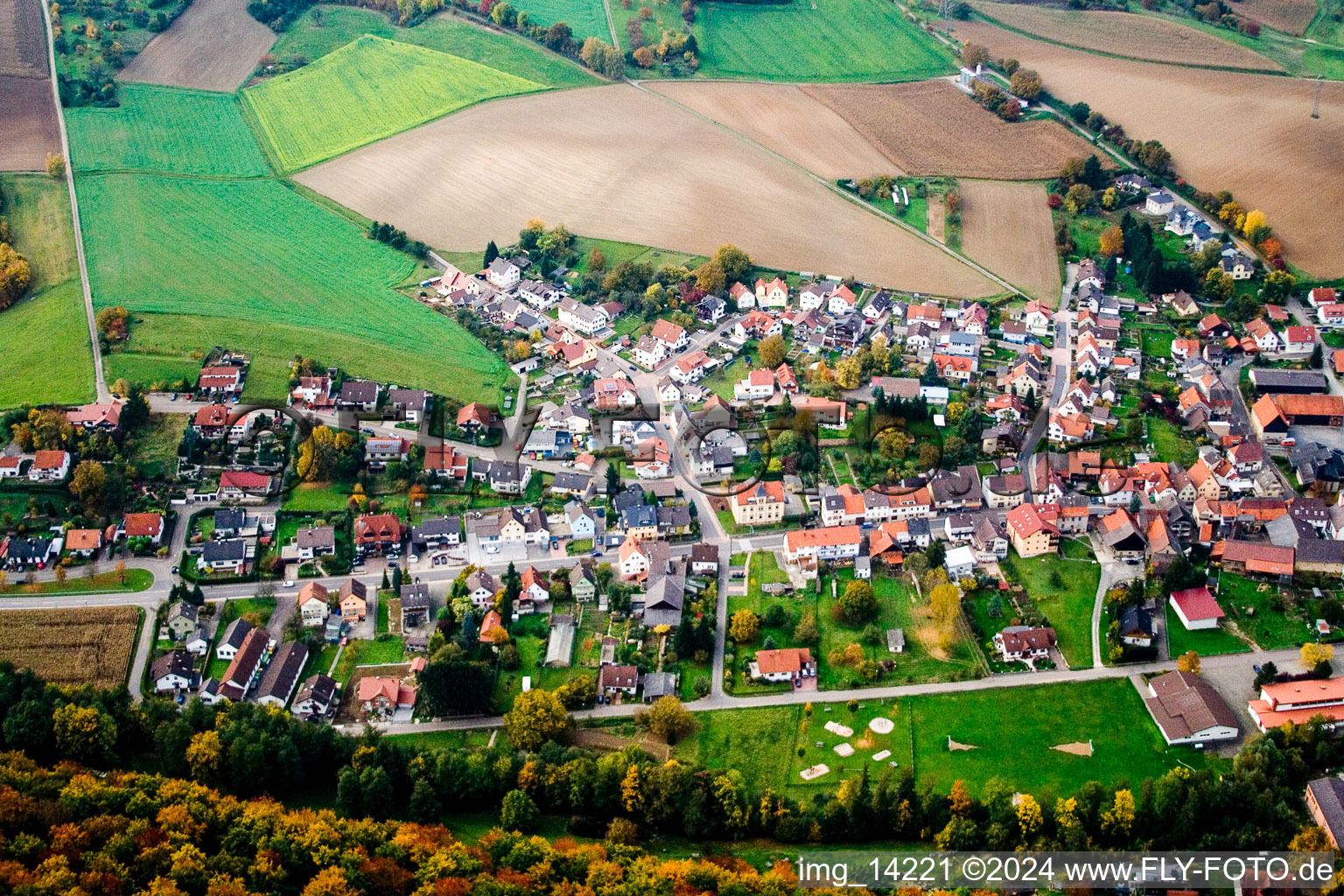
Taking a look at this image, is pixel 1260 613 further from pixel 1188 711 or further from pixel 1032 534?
pixel 1032 534

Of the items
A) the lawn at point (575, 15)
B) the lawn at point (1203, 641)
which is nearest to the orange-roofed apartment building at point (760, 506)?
the lawn at point (1203, 641)

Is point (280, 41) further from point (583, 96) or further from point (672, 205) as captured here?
point (672, 205)

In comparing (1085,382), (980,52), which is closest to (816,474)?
(1085,382)

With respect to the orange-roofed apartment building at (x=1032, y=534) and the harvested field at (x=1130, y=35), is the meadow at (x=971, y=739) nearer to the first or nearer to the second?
the orange-roofed apartment building at (x=1032, y=534)

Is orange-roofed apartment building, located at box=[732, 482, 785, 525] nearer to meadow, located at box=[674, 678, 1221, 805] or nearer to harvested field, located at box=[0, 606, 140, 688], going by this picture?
meadow, located at box=[674, 678, 1221, 805]

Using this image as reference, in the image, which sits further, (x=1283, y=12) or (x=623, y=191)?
(x=1283, y=12)

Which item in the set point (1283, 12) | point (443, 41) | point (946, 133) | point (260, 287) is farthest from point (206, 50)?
point (1283, 12)

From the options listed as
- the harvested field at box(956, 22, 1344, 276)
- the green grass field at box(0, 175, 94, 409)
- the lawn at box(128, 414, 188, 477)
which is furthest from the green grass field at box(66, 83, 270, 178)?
the harvested field at box(956, 22, 1344, 276)
